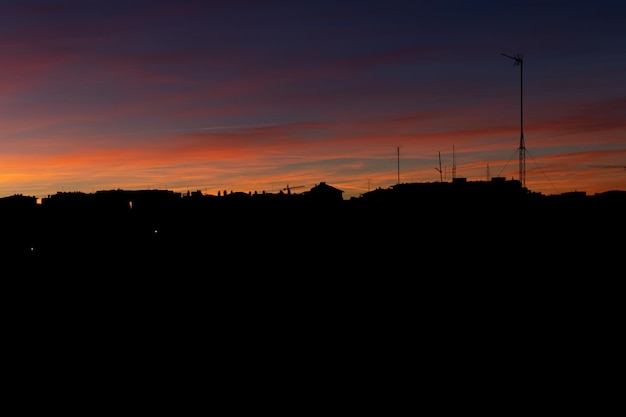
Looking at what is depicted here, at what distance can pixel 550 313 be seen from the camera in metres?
28.6

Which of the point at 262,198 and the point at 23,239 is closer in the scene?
the point at 23,239

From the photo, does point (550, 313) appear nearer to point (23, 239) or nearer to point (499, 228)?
point (499, 228)

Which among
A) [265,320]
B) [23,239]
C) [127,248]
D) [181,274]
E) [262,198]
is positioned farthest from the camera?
[262,198]

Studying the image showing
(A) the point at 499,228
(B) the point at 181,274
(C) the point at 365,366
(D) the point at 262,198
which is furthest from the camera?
(D) the point at 262,198

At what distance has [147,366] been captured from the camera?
76.1 ft

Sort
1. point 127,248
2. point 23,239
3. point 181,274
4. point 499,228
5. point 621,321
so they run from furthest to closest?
point 23,239, point 127,248, point 499,228, point 181,274, point 621,321

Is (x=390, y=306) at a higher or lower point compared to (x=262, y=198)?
lower

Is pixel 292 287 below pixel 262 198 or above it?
below

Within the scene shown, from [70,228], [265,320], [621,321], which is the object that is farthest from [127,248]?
[621,321]

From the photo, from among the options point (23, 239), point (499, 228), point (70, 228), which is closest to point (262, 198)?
point (70, 228)

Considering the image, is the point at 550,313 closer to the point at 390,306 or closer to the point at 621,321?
the point at 621,321

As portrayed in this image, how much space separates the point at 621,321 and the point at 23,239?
52177 mm

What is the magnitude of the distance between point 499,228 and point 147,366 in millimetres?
34575

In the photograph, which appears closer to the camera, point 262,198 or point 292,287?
point 292,287
